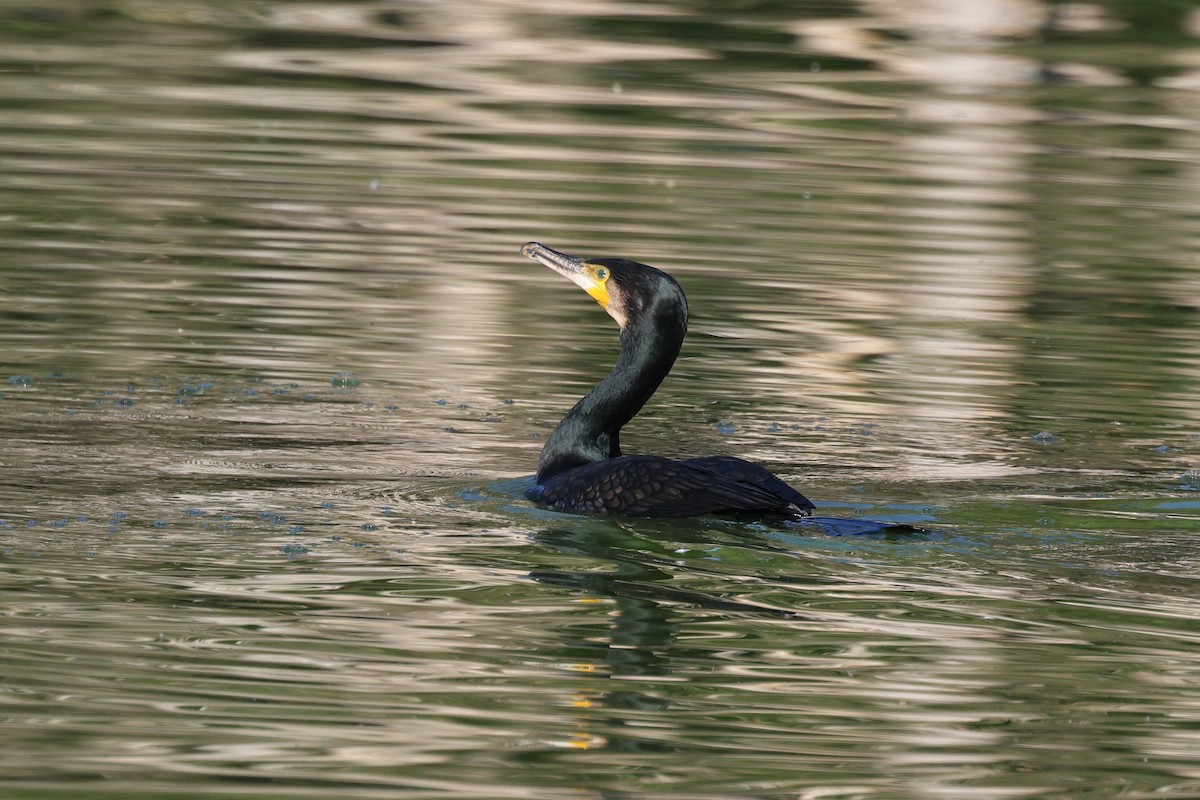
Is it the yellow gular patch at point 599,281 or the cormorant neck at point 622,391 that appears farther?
the yellow gular patch at point 599,281

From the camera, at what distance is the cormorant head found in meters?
8.62

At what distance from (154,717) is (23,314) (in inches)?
256

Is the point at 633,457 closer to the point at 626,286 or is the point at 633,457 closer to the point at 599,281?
the point at 626,286

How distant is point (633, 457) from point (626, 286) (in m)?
0.88

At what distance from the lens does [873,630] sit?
259 inches

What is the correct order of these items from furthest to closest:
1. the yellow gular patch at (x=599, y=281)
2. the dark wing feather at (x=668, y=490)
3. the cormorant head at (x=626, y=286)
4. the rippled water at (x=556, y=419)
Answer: the yellow gular patch at (x=599, y=281)
the cormorant head at (x=626, y=286)
the dark wing feather at (x=668, y=490)
the rippled water at (x=556, y=419)

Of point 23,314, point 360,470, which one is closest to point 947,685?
point 360,470

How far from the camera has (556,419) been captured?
10.1 metres

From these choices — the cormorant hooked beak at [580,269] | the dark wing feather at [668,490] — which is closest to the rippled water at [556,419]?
the dark wing feather at [668,490]

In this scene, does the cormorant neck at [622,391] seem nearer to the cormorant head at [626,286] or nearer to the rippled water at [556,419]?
the cormorant head at [626,286]

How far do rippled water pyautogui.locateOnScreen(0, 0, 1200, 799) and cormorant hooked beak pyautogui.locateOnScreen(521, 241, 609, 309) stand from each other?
3.03 ft

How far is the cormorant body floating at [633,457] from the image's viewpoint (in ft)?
25.6

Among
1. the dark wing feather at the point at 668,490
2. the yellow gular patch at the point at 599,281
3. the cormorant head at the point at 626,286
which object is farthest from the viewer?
the yellow gular patch at the point at 599,281

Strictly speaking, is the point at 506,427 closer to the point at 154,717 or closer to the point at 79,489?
the point at 79,489
